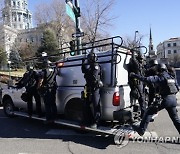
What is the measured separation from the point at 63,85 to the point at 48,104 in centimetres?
67

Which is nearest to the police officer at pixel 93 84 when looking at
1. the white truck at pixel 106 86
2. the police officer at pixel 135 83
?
the white truck at pixel 106 86

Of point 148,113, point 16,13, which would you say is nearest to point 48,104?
point 148,113

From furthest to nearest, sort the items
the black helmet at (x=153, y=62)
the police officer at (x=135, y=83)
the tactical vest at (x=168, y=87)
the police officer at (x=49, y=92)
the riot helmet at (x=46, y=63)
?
the black helmet at (x=153, y=62) < the riot helmet at (x=46, y=63) < the police officer at (x=49, y=92) < the police officer at (x=135, y=83) < the tactical vest at (x=168, y=87)

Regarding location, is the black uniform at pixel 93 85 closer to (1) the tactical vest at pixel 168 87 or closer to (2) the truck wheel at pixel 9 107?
(1) the tactical vest at pixel 168 87

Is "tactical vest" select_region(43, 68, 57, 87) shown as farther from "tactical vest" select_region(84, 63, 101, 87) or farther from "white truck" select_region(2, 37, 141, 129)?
"tactical vest" select_region(84, 63, 101, 87)

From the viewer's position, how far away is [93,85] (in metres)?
6.06

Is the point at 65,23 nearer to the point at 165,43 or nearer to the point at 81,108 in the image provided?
the point at 81,108

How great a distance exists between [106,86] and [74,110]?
136cm

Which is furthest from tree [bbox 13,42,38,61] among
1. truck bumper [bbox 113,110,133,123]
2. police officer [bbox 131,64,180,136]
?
police officer [bbox 131,64,180,136]

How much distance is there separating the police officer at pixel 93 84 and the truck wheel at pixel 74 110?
24.8 inches

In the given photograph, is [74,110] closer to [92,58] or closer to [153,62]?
[92,58]

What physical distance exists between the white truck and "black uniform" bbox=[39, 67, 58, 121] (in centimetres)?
15

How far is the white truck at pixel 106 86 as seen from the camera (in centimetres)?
608

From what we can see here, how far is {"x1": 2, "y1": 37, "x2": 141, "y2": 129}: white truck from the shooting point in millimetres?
6082
